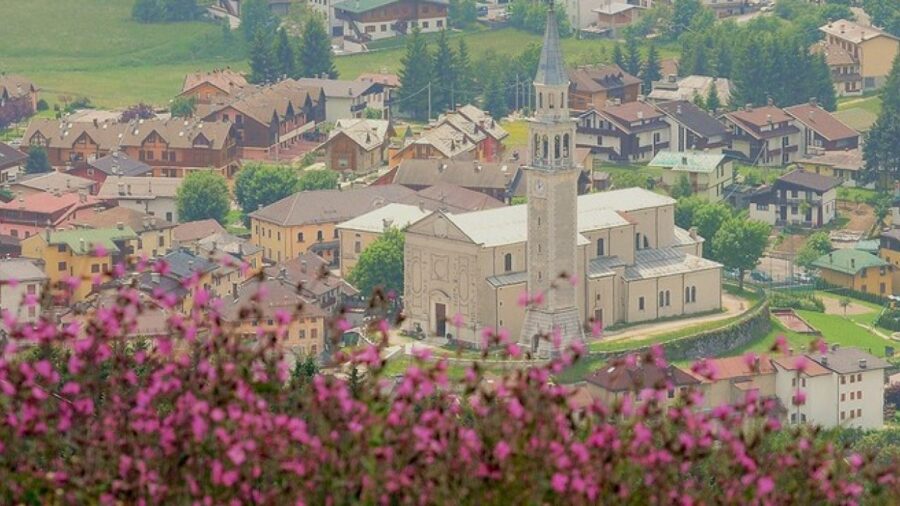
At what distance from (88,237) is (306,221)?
663cm

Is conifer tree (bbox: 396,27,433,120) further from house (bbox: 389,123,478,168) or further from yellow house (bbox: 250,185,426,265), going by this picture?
yellow house (bbox: 250,185,426,265)

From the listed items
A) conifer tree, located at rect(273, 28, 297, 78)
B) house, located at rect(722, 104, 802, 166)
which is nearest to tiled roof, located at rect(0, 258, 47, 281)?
house, located at rect(722, 104, 802, 166)

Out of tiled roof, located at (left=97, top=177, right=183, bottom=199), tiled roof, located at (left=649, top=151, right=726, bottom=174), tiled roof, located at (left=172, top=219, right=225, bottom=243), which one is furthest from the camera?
tiled roof, located at (left=649, top=151, right=726, bottom=174)

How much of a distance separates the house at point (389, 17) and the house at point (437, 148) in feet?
73.6

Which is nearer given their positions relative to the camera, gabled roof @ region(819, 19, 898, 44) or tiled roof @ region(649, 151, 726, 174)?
tiled roof @ region(649, 151, 726, 174)

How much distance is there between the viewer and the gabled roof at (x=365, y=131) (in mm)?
85812

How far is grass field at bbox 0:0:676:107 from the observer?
10281cm

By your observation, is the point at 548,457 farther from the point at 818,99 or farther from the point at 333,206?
the point at 818,99

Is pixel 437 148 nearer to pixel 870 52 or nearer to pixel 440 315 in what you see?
pixel 440 315

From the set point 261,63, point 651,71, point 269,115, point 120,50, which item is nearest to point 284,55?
point 261,63

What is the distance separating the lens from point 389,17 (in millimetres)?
108062

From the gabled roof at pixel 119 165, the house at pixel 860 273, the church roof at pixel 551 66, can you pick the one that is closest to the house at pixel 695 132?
the house at pixel 860 273

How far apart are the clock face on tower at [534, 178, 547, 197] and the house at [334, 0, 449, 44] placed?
46.7 m

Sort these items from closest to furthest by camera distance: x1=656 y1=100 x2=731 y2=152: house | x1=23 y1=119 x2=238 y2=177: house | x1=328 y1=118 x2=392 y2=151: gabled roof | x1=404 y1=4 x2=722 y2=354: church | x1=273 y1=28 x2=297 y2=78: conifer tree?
x1=404 y1=4 x2=722 y2=354: church → x1=328 y1=118 x2=392 y2=151: gabled roof → x1=23 y1=119 x2=238 y2=177: house → x1=656 y1=100 x2=731 y2=152: house → x1=273 y1=28 x2=297 y2=78: conifer tree
